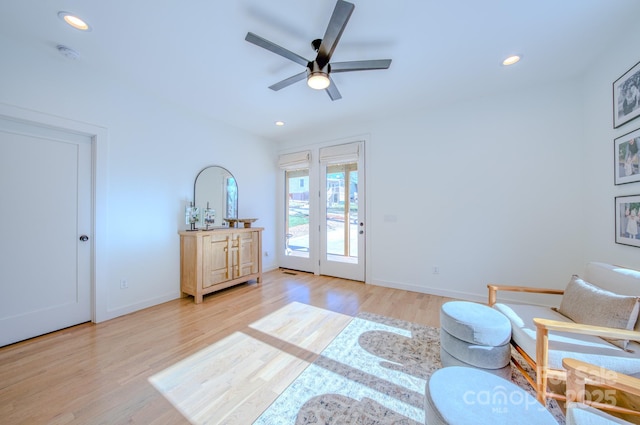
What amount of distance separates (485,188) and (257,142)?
153 inches

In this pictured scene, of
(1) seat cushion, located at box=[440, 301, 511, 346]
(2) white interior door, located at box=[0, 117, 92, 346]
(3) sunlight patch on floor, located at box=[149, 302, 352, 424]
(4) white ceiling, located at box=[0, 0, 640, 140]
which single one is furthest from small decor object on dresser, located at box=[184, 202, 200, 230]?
(1) seat cushion, located at box=[440, 301, 511, 346]

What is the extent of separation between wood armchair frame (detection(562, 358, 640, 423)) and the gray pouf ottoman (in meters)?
0.40

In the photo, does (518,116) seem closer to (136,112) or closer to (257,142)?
(257,142)

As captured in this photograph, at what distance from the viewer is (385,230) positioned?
3.86 meters

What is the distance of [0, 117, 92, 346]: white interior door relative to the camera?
2.18 metres

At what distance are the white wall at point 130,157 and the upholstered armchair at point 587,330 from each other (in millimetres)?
3851

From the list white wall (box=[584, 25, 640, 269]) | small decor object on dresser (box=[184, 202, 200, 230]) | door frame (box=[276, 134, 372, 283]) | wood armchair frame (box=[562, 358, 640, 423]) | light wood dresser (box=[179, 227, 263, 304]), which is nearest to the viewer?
wood armchair frame (box=[562, 358, 640, 423])

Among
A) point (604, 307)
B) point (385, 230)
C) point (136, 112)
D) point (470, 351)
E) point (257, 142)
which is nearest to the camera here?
point (604, 307)

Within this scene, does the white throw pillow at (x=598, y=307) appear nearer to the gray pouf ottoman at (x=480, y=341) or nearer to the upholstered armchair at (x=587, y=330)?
the upholstered armchair at (x=587, y=330)

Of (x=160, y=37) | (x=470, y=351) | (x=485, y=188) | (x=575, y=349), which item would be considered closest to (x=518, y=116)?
(x=485, y=188)

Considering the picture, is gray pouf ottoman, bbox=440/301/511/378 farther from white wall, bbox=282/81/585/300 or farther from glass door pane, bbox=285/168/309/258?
glass door pane, bbox=285/168/309/258

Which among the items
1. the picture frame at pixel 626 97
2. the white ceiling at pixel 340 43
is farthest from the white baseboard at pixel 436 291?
the white ceiling at pixel 340 43

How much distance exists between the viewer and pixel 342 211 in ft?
14.2

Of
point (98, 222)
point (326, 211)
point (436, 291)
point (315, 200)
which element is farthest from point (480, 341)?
point (98, 222)
